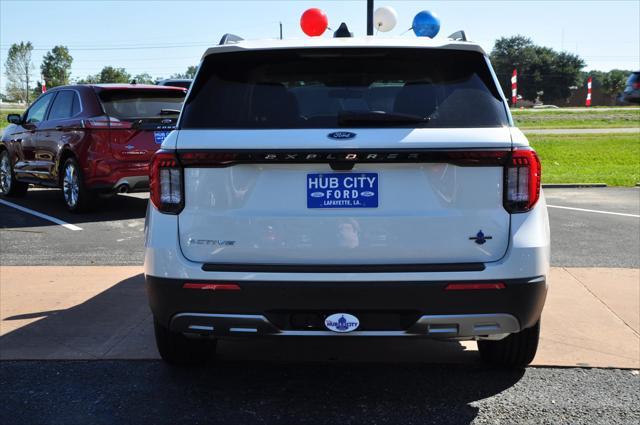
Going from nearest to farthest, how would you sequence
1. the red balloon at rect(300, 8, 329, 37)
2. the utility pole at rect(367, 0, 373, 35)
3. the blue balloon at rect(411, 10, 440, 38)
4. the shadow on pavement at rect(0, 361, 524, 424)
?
the shadow on pavement at rect(0, 361, 524, 424), the red balloon at rect(300, 8, 329, 37), the blue balloon at rect(411, 10, 440, 38), the utility pole at rect(367, 0, 373, 35)

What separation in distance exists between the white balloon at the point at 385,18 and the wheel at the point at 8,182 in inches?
330

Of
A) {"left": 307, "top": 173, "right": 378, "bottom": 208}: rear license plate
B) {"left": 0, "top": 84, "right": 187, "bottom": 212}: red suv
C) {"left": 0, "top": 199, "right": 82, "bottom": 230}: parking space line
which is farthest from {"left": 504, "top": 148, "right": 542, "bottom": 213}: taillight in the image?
{"left": 0, "top": 199, "right": 82, "bottom": 230}: parking space line

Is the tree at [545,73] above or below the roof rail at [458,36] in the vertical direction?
above

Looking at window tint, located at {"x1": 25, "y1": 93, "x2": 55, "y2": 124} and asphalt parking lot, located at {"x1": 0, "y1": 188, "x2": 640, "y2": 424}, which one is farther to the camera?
window tint, located at {"x1": 25, "y1": 93, "x2": 55, "y2": 124}

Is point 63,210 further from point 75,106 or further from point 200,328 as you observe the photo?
point 200,328

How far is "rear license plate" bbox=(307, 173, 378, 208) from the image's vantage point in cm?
316

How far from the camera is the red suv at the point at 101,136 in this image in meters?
9.72

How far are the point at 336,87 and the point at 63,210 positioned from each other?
326 inches

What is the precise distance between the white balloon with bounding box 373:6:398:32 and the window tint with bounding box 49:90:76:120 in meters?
7.90

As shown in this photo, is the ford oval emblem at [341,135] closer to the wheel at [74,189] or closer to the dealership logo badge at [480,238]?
the dealership logo badge at [480,238]

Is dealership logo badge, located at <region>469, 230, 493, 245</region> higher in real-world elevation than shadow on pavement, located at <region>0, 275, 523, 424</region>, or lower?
higher

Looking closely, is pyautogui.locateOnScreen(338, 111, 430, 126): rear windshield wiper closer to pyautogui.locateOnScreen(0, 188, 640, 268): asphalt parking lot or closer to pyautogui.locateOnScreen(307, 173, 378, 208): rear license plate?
pyautogui.locateOnScreen(307, 173, 378, 208): rear license plate

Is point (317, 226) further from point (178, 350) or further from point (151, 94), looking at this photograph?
point (151, 94)

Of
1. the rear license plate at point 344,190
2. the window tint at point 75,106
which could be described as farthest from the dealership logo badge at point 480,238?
the window tint at point 75,106
